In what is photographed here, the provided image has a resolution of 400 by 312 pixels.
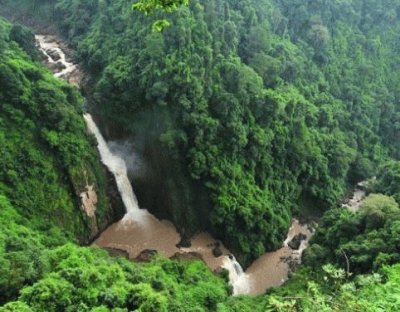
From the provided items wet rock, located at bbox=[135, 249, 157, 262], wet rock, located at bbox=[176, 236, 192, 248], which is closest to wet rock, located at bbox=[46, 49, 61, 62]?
wet rock, located at bbox=[135, 249, 157, 262]

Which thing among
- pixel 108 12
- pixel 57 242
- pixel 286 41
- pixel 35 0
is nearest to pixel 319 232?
pixel 57 242

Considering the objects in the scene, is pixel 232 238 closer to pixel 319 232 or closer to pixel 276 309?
pixel 319 232

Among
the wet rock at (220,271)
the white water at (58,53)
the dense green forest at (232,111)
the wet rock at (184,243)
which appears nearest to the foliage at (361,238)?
the dense green forest at (232,111)

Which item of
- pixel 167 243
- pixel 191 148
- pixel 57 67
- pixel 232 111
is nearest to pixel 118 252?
pixel 167 243

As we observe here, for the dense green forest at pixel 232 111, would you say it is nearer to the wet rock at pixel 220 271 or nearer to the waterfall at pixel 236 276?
the waterfall at pixel 236 276

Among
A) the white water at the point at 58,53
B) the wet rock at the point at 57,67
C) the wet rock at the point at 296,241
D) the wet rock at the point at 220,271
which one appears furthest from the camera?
the wet rock at the point at 57,67
